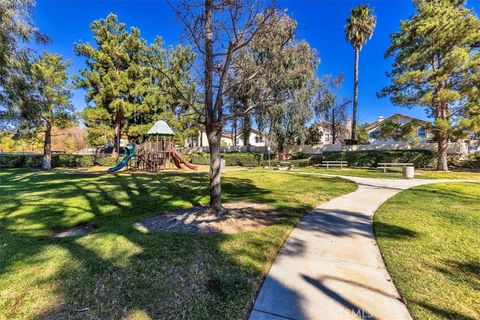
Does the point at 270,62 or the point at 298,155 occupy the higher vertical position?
the point at 270,62

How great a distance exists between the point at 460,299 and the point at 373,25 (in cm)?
3104

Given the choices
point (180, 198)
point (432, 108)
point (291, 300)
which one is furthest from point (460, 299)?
point (432, 108)

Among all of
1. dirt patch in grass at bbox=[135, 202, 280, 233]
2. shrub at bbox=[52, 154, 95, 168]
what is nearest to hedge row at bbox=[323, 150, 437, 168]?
dirt patch in grass at bbox=[135, 202, 280, 233]

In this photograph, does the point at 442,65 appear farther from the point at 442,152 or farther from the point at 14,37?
the point at 14,37

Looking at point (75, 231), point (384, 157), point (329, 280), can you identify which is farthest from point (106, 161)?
point (329, 280)

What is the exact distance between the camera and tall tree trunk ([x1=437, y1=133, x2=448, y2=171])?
53.1ft

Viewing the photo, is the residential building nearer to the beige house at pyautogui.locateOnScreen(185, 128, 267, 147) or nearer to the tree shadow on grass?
the beige house at pyautogui.locateOnScreen(185, 128, 267, 147)

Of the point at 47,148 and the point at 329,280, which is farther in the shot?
the point at 47,148

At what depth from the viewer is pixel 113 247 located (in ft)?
12.6

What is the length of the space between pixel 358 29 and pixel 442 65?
12901mm

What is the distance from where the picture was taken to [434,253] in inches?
143

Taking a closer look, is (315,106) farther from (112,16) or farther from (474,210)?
(474,210)

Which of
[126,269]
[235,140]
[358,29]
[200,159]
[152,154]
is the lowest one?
[126,269]

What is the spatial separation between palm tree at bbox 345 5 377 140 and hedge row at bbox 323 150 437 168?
14.6 ft
